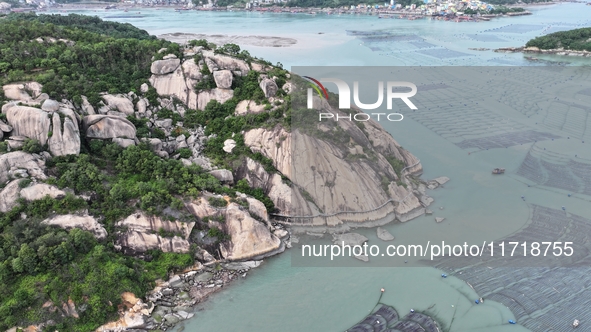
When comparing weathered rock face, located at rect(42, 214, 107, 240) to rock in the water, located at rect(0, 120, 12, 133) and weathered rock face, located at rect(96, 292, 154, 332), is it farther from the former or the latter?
rock in the water, located at rect(0, 120, 12, 133)

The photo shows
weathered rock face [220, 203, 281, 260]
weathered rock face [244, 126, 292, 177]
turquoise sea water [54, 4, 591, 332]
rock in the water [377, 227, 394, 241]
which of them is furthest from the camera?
weathered rock face [244, 126, 292, 177]

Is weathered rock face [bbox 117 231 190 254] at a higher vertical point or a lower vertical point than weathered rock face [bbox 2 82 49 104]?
lower

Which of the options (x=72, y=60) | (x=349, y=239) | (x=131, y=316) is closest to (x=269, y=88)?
(x=349, y=239)

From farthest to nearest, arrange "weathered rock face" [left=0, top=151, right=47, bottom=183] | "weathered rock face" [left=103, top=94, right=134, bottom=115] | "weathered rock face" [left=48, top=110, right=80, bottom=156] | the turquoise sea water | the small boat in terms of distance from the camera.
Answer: the small boat < "weathered rock face" [left=103, top=94, right=134, bottom=115] < "weathered rock face" [left=48, top=110, right=80, bottom=156] < "weathered rock face" [left=0, top=151, right=47, bottom=183] < the turquoise sea water

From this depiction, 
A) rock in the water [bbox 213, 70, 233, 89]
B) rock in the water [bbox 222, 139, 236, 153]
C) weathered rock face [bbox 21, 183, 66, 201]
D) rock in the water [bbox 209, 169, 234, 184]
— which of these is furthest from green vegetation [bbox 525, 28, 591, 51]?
weathered rock face [bbox 21, 183, 66, 201]

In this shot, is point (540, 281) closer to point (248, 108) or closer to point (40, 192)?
point (248, 108)

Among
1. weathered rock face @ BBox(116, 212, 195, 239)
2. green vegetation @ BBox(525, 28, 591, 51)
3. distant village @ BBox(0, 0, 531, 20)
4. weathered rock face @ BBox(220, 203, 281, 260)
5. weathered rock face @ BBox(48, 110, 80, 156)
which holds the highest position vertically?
distant village @ BBox(0, 0, 531, 20)

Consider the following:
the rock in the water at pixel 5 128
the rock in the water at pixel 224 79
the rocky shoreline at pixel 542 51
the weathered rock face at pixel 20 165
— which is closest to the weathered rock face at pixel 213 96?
the rock in the water at pixel 224 79
